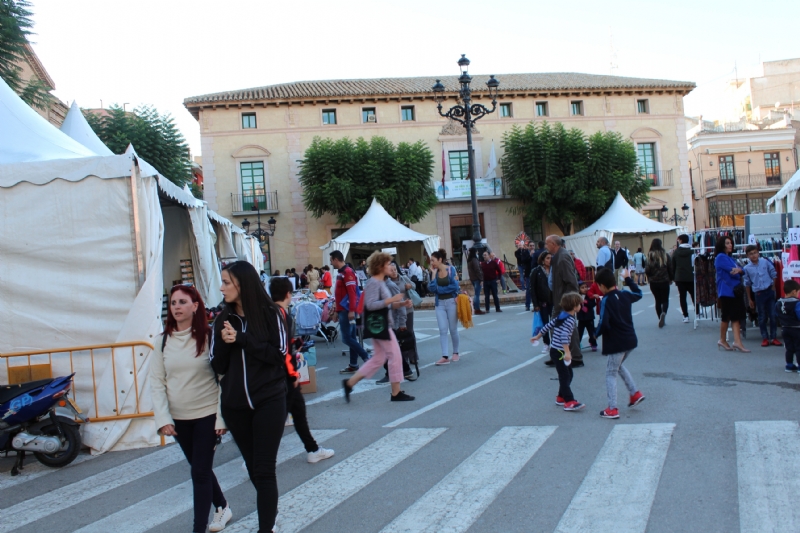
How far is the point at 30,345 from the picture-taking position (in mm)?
6805

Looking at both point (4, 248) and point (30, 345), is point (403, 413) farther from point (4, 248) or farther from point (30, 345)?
point (4, 248)

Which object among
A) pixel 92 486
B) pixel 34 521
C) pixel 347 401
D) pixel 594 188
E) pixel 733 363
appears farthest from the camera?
pixel 594 188

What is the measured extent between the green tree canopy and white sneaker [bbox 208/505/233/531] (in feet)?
102

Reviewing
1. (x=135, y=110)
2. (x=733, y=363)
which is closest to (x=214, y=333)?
(x=733, y=363)

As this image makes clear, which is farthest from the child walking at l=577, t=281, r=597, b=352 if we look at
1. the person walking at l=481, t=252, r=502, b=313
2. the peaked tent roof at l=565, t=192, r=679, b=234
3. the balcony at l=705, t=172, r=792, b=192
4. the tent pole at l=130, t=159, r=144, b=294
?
the balcony at l=705, t=172, r=792, b=192

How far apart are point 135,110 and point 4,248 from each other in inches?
996

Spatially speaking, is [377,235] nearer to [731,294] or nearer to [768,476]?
[731,294]

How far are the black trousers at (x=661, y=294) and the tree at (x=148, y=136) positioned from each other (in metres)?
22.1

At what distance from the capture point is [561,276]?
28.5 feet

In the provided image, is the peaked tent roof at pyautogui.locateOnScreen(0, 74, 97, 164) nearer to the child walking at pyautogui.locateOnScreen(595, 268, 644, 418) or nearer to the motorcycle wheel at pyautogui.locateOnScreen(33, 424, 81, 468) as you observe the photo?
the motorcycle wheel at pyautogui.locateOnScreen(33, 424, 81, 468)

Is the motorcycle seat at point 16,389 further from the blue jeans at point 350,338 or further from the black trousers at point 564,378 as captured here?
the black trousers at point 564,378

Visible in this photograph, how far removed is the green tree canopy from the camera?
110 feet

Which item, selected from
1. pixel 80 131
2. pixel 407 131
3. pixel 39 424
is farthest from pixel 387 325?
pixel 407 131

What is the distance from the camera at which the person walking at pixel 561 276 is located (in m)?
8.63
